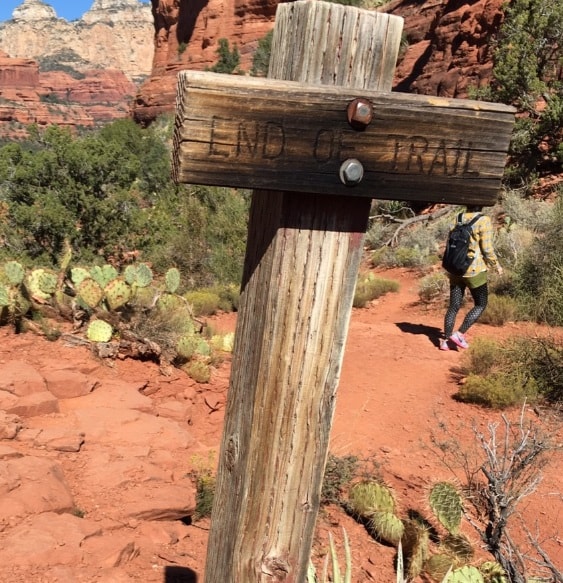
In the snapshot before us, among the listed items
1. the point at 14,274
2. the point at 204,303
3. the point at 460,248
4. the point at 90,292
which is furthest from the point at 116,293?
the point at 460,248

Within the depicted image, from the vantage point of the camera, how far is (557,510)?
3951 millimetres

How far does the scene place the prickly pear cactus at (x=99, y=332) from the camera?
6.25 meters

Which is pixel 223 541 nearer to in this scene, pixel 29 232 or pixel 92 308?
pixel 92 308

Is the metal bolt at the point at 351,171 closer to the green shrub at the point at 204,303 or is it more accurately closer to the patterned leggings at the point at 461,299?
the patterned leggings at the point at 461,299

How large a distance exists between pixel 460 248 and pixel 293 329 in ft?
17.9

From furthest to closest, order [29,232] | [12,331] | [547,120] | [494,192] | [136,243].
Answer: [547,120] → [136,243] → [29,232] → [12,331] → [494,192]

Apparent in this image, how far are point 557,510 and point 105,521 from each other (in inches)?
118

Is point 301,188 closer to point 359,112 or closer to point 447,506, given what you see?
point 359,112

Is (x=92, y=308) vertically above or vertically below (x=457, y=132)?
below

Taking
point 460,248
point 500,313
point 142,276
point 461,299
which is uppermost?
point 460,248

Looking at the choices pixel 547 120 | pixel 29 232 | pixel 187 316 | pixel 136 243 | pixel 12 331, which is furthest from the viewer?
pixel 547 120

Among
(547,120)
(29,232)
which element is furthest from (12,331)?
(547,120)

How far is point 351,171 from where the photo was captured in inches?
48.6

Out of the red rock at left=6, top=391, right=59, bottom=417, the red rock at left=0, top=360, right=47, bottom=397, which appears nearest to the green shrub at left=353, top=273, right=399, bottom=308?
the red rock at left=0, top=360, right=47, bottom=397
